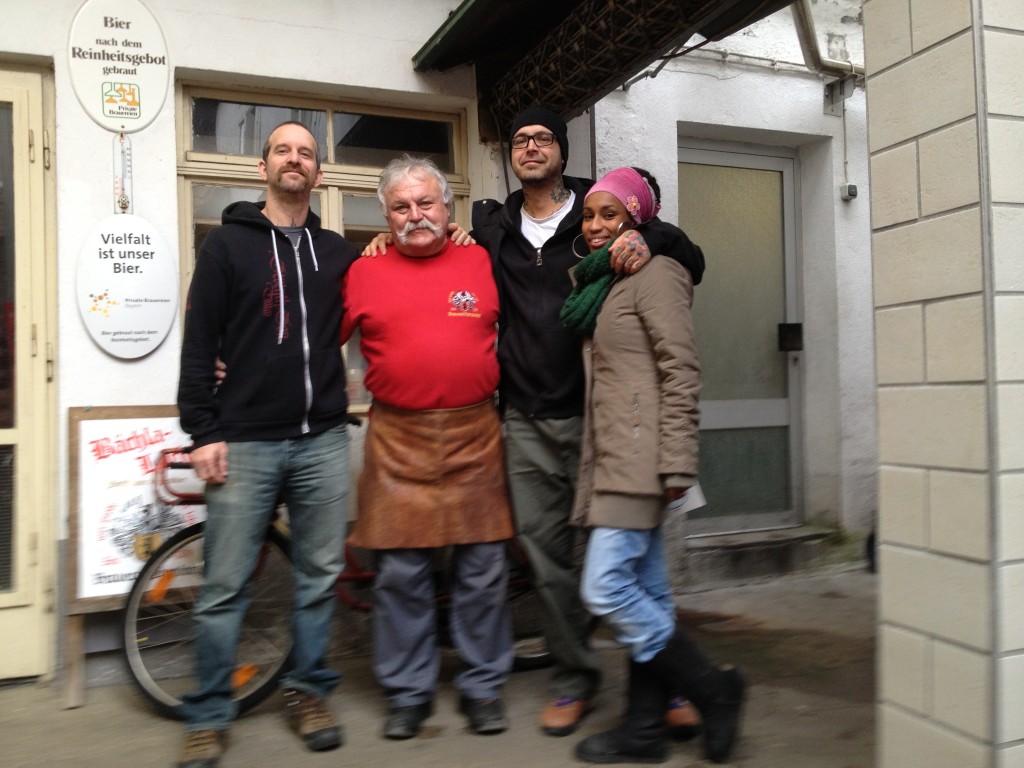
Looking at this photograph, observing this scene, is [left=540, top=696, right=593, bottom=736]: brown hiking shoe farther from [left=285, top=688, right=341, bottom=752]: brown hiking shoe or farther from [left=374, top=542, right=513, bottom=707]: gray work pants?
[left=285, top=688, right=341, bottom=752]: brown hiking shoe

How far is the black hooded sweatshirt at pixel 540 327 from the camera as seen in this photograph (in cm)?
319

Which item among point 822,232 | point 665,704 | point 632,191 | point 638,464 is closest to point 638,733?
point 665,704

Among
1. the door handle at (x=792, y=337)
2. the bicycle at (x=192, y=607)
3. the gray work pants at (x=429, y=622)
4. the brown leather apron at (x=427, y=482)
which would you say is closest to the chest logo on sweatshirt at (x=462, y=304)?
the brown leather apron at (x=427, y=482)

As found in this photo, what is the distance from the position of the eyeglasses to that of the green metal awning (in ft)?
1.92

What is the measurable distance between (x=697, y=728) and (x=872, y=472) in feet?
10.5

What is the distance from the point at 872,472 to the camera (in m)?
5.73

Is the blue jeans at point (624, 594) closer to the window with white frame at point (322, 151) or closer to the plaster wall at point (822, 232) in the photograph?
the window with white frame at point (322, 151)

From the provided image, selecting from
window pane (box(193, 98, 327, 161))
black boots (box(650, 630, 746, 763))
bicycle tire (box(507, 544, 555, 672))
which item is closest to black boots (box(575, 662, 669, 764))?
black boots (box(650, 630, 746, 763))

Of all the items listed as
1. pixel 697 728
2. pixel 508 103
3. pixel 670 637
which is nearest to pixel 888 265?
pixel 670 637

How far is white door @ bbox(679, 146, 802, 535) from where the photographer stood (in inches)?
219

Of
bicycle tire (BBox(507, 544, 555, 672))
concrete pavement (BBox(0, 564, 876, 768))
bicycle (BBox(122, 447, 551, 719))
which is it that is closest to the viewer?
concrete pavement (BBox(0, 564, 876, 768))

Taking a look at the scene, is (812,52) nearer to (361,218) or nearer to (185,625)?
(361,218)

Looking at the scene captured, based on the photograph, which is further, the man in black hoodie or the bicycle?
the bicycle

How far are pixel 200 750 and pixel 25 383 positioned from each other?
173 cm
